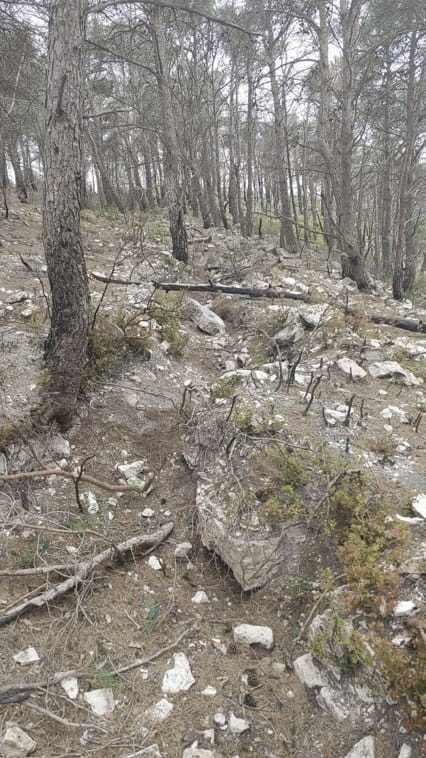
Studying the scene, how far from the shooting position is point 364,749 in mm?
1947

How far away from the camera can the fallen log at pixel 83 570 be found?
248cm

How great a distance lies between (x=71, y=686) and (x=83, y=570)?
630mm

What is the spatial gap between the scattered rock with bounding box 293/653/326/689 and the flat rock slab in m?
0.51

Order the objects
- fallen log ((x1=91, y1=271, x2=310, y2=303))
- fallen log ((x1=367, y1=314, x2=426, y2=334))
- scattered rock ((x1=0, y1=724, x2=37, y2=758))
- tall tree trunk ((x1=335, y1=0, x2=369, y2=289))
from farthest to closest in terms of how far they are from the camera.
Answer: tall tree trunk ((x1=335, y1=0, x2=369, y2=289)), fallen log ((x1=91, y1=271, x2=310, y2=303)), fallen log ((x1=367, y1=314, x2=426, y2=334)), scattered rock ((x1=0, y1=724, x2=37, y2=758))

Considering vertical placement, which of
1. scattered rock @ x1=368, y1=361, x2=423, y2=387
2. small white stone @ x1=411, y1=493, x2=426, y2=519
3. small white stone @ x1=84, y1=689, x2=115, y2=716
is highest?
scattered rock @ x1=368, y1=361, x2=423, y2=387

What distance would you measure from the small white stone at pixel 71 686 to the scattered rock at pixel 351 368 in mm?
3603

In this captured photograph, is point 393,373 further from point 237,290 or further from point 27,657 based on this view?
point 27,657

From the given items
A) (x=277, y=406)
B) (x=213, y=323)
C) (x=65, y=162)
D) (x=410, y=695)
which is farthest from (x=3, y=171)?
(x=410, y=695)

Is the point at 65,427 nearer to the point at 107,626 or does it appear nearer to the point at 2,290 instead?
the point at 107,626

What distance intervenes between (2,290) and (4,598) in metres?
3.75

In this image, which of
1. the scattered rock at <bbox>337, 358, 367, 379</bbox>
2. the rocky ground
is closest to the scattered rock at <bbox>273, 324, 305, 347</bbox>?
the rocky ground

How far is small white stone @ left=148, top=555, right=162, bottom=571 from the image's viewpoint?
9.80 feet

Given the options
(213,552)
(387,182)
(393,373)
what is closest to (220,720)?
(213,552)

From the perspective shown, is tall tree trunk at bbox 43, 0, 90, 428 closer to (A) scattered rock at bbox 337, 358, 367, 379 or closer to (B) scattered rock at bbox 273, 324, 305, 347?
(B) scattered rock at bbox 273, 324, 305, 347
